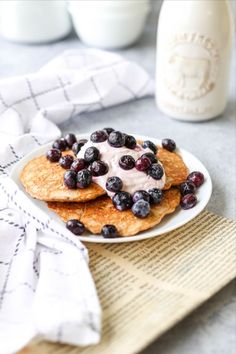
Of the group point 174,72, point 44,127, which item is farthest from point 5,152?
point 174,72

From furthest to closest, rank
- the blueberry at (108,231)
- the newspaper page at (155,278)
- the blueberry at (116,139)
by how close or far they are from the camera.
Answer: the blueberry at (116,139), the blueberry at (108,231), the newspaper page at (155,278)

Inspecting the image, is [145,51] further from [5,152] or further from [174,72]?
[5,152]

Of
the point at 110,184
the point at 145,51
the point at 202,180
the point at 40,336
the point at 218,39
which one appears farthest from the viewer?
the point at 145,51

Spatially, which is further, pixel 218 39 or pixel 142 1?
pixel 142 1

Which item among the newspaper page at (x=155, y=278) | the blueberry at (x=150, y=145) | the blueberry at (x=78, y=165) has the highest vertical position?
the blueberry at (x=78, y=165)

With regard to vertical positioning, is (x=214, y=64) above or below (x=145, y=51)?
above

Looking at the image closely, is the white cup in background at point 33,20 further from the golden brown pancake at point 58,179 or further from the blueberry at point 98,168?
the blueberry at point 98,168

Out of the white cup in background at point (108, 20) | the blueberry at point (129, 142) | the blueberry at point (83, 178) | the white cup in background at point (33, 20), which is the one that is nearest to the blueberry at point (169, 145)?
the blueberry at point (129, 142)

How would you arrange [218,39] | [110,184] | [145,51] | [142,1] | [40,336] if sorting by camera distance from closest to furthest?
[40,336], [110,184], [218,39], [142,1], [145,51]
